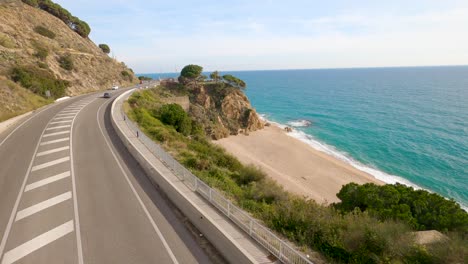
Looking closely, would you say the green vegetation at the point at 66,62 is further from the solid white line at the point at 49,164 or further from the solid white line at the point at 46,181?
the solid white line at the point at 46,181

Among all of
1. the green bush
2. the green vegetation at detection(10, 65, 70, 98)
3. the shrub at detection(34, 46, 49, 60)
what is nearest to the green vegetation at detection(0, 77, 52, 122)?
the green vegetation at detection(10, 65, 70, 98)

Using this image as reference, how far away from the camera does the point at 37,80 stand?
4047cm

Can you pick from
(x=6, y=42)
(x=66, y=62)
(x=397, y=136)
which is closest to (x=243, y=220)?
(x=397, y=136)

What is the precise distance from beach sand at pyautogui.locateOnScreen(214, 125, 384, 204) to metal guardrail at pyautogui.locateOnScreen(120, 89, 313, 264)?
12.3 m

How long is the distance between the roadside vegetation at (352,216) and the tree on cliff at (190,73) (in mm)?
35166

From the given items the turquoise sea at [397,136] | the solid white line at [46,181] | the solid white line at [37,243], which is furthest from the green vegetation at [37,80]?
the turquoise sea at [397,136]

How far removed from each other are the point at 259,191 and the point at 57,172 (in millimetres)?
10687

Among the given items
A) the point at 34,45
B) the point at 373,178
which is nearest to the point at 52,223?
the point at 373,178

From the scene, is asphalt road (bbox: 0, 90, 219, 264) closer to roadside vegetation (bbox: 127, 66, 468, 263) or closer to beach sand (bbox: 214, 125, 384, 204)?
roadside vegetation (bbox: 127, 66, 468, 263)

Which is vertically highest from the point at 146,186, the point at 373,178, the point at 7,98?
the point at 7,98

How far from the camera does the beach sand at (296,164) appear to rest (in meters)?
31.5

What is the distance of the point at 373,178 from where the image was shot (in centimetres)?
3531

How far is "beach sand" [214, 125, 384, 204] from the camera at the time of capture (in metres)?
31.5

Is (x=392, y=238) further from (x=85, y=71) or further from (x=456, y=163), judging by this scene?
(x=85, y=71)
